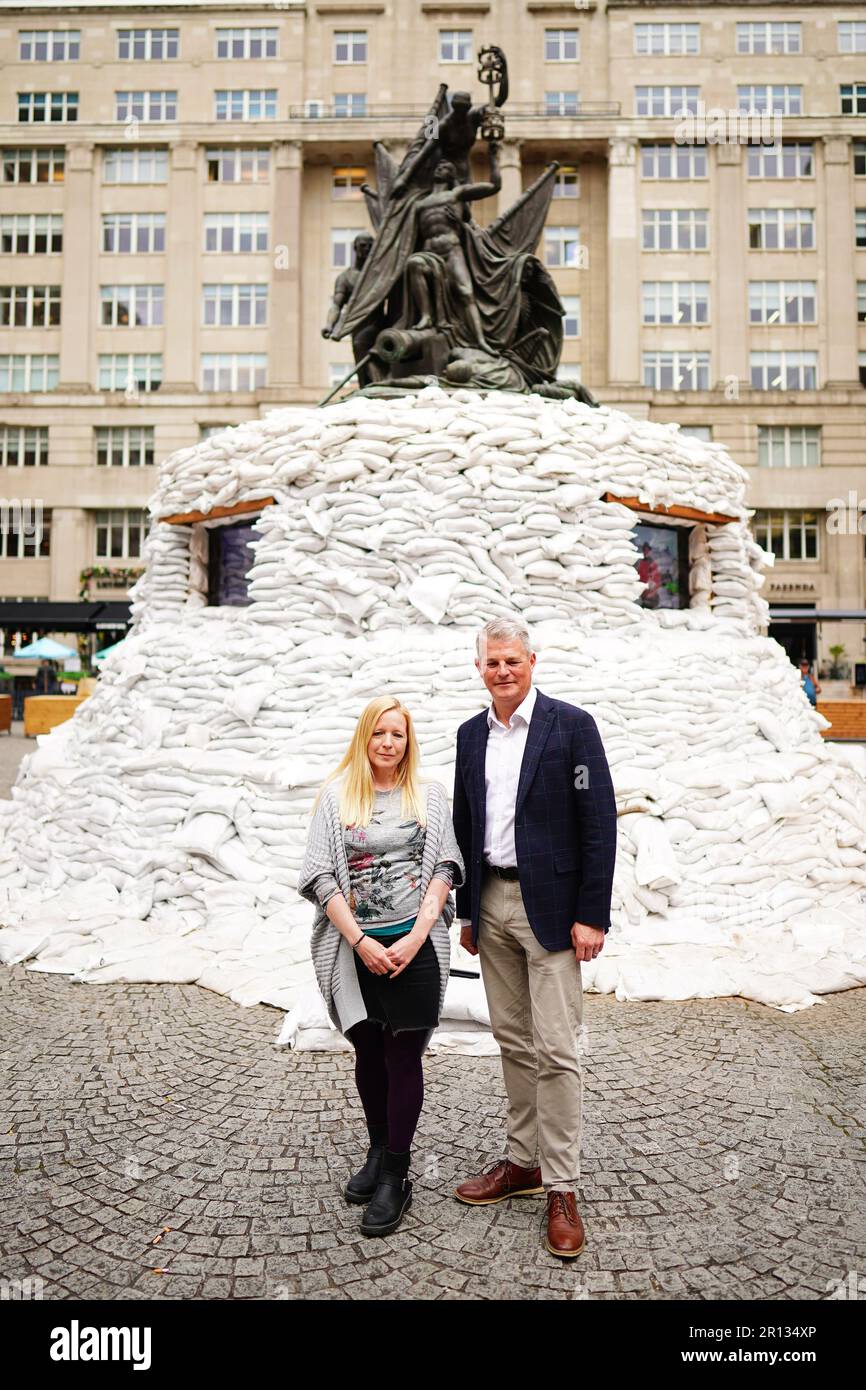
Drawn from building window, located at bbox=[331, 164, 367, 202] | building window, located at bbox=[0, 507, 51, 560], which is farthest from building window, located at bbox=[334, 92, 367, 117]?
building window, located at bbox=[0, 507, 51, 560]

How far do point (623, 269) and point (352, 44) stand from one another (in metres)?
13.4

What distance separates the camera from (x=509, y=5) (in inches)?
1152

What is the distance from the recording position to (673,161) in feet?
95.0

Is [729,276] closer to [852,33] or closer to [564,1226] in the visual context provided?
[852,33]

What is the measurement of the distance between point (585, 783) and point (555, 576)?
3.64 meters

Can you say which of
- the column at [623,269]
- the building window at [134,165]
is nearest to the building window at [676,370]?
the column at [623,269]

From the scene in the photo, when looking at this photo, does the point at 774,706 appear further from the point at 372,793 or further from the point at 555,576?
the point at 372,793

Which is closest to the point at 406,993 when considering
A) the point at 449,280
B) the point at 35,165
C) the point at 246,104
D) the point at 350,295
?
the point at 449,280

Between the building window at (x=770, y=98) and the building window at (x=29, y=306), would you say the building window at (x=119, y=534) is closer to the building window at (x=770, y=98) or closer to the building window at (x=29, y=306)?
the building window at (x=29, y=306)

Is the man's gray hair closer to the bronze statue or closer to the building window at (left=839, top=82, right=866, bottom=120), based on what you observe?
the bronze statue

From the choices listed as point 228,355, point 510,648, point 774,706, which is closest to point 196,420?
point 228,355

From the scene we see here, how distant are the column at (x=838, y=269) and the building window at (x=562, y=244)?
8702 mm

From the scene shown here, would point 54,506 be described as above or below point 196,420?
below

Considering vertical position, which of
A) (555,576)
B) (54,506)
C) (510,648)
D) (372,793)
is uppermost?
(54,506)
